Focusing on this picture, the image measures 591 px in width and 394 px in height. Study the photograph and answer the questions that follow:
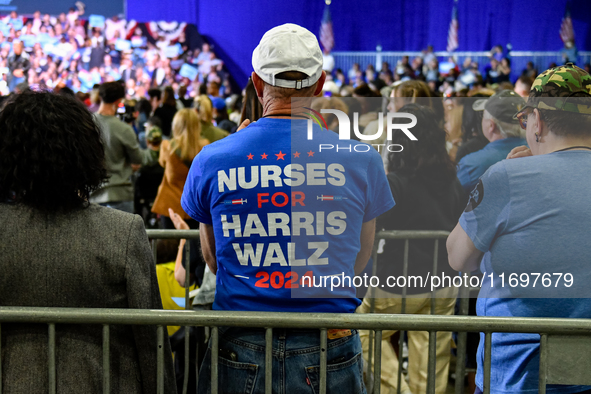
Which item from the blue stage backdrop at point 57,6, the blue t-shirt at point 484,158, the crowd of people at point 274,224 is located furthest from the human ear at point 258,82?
the blue stage backdrop at point 57,6

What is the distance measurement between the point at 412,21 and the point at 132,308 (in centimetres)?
1666

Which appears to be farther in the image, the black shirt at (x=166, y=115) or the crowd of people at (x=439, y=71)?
the crowd of people at (x=439, y=71)

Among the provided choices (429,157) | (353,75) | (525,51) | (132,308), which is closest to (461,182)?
(429,157)

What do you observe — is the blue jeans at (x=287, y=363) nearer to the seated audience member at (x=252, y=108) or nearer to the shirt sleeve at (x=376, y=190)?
the shirt sleeve at (x=376, y=190)

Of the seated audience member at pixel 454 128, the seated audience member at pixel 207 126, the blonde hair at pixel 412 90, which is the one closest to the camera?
the seated audience member at pixel 454 128

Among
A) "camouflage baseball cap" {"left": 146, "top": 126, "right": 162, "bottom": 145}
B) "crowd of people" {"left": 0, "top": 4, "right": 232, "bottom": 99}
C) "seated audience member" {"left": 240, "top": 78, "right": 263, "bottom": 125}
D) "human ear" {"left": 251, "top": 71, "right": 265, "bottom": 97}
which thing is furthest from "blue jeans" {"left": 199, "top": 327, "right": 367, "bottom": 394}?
"crowd of people" {"left": 0, "top": 4, "right": 232, "bottom": 99}

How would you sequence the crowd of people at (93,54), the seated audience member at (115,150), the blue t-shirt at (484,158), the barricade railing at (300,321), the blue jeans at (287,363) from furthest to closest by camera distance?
1. the crowd of people at (93,54)
2. the seated audience member at (115,150)
3. the blue t-shirt at (484,158)
4. the blue jeans at (287,363)
5. the barricade railing at (300,321)

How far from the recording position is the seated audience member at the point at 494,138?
7.14ft

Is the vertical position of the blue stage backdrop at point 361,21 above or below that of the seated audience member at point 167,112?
above

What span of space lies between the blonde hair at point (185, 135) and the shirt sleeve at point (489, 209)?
121 inches

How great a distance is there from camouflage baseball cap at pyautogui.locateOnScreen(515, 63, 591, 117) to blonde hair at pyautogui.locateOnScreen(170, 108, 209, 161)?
10.4 ft

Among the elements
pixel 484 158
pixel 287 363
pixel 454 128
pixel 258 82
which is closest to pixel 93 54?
pixel 454 128

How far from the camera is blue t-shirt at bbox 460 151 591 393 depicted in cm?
138

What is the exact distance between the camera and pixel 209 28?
16.7 meters
